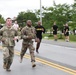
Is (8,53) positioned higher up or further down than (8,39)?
further down

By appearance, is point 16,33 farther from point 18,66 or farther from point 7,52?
point 18,66

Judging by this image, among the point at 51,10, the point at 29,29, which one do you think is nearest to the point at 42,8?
the point at 51,10

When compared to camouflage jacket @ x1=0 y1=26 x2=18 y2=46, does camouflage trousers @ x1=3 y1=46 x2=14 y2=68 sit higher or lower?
lower

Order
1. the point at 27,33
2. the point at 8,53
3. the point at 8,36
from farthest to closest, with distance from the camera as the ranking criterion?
the point at 27,33 < the point at 8,36 < the point at 8,53

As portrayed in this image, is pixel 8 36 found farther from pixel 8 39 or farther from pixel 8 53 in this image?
pixel 8 53

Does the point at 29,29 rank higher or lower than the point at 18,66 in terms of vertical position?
higher

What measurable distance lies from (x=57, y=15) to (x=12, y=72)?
29.8 m

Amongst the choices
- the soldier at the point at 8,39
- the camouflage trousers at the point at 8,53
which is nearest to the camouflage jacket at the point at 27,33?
the soldier at the point at 8,39

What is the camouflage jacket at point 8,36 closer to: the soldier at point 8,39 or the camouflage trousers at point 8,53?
the soldier at point 8,39

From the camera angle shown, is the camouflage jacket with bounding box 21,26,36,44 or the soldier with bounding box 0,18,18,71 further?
the camouflage jacket with bounding box 21,26,36,44

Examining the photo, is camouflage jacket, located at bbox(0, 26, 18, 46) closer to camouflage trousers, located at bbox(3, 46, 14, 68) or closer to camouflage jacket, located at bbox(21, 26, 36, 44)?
camouflage trousers, located at bbox(3, 46, 14, 68)

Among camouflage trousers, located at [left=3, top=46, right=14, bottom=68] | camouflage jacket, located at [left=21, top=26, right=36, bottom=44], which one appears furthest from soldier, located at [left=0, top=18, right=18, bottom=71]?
camouflage jacket, located at [left=21, top=26, right=36, bottom=44]

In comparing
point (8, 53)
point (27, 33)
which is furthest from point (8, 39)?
point (27, 33)

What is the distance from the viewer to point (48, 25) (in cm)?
4291
